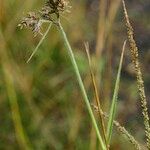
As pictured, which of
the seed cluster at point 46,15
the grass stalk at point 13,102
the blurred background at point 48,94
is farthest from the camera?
the blurred background at point 48,94

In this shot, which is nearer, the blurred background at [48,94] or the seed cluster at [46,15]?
the seed cluster at [46,15]

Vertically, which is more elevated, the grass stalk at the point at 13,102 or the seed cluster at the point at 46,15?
the seed cluster at the point at 46,15

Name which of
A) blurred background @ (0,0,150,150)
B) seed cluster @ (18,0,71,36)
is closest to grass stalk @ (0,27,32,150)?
blurred background @ (0,0,150,150)

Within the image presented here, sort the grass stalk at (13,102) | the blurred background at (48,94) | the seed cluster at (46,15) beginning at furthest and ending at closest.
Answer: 1. the blurred background at (48,94)
2. the grass stalk at (13,102)
3. the seed cluster at (46,15)

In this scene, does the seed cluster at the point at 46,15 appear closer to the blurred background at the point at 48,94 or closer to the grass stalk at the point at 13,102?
the blurred background at the point at 48,94

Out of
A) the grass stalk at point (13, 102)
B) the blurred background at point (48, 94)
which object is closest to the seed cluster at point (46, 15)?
the blurred background at point (48, 94)

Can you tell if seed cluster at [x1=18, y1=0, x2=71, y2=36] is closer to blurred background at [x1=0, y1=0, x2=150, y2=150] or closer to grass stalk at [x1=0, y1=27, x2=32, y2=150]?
blurred background at [x1=0, y1=0, x2=150, y2=150]

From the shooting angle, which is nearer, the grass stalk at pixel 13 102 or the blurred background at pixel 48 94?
the grass stalk at pixel 13 102

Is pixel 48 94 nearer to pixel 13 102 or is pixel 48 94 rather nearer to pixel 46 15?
pixel 13 102

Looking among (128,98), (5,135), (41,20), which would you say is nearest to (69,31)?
(128,98)

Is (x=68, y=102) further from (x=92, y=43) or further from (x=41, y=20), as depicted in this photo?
(x=41, y=20)
